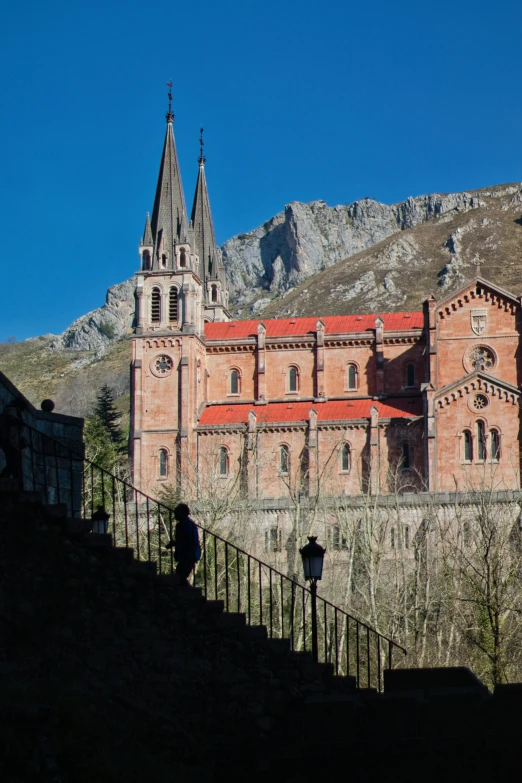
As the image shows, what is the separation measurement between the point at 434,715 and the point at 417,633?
21.7 metres

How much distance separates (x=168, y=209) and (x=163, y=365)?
33.6ft

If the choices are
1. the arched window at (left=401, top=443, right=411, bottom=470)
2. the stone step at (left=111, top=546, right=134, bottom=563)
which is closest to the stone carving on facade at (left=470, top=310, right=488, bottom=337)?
the arched window at (left=401, top=443, right=411, bottom=470)

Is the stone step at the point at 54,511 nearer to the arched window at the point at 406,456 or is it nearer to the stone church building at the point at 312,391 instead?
the stone church building at the point at 312,391

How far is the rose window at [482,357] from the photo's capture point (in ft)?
214

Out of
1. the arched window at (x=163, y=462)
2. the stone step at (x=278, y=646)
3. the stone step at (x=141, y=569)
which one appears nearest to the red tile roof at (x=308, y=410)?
the arched window at (x=163, y=462)

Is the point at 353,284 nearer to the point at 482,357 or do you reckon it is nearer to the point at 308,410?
the point at 308,410

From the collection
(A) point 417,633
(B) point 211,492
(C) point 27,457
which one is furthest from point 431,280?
(C) point 27,457

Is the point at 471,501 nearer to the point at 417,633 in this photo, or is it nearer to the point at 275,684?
the point at 417,633

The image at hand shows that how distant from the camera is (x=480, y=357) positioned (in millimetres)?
65250

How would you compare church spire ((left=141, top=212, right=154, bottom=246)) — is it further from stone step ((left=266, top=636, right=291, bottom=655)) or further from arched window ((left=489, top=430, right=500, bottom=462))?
stone step ((left=266, top=636, right=291, bottom=655))

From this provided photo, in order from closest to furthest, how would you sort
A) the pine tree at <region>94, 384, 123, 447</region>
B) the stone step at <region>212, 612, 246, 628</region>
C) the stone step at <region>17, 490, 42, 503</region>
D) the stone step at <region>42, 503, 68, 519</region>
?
the stone step at <region>17, 490, 42, 503</region> → the stone step at <region>42, 503, 68, 519</region> → the stone step at <region>212, 612, 246, 628</region> → the pine tree at <region>94, 384, 123, 447</region>

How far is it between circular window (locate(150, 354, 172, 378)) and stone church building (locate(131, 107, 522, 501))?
83mm

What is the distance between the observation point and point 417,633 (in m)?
34.6

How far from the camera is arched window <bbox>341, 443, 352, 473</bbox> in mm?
65938
